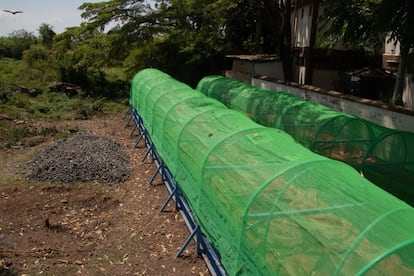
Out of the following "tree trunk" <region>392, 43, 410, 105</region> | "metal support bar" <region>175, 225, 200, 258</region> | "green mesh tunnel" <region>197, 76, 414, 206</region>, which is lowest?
"metal support bar" <region>175, 225, 200, 258</region>

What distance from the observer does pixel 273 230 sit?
4266mm

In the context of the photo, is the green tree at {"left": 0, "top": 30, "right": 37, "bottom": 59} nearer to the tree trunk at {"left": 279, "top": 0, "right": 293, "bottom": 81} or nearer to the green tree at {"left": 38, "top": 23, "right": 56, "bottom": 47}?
the green tree at {"left": 38, "top": 23, "right": 56, "bottom": 47}

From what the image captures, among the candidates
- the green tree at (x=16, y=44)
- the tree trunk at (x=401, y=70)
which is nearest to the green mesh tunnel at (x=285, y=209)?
the tree trunk at (x=401, y=70)

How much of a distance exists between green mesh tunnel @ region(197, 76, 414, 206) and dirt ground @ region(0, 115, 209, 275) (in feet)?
13.0

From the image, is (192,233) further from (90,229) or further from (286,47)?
(286,47)

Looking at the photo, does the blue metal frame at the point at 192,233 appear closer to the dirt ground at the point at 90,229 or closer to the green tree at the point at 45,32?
the dirt ground at the point at 90,229

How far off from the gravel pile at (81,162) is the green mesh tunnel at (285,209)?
4.01 metres

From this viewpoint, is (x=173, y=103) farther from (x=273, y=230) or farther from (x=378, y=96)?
(x=378, y=96)

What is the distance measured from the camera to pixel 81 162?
1142 cm

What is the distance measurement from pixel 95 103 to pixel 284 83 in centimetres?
970

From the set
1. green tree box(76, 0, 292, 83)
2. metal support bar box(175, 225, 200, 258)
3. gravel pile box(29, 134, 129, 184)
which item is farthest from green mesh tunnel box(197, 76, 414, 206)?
green tree box(76, 0, 292, 83)

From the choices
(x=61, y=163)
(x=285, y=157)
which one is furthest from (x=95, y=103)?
(x=285, y=157)

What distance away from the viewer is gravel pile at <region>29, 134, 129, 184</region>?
10.6 m

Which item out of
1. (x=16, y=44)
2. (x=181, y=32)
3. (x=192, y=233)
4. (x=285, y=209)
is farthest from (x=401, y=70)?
(x=16, y=44)
